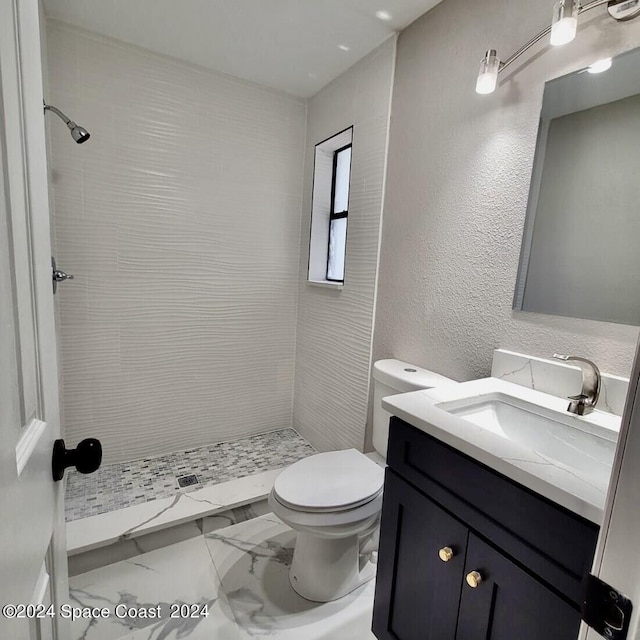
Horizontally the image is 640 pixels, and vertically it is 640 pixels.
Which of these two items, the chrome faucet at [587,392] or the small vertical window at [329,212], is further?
the small vertical window at [329,212]

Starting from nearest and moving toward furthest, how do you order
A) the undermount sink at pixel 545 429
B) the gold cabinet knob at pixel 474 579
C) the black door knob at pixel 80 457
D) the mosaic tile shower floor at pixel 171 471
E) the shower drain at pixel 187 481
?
1. the black door knob at pixel 80 457
2. the gold cabinet knob at pixel 474 579
3. the undermount sink at pixel 545 429
4. the mosaic tile shower floor at pixel 171 471
5. the shower drain at pixel 187 481

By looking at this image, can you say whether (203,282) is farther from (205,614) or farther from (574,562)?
(574,562)

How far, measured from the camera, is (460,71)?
1.36 meters

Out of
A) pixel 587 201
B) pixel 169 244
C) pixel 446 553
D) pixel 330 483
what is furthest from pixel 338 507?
pixel 169 244

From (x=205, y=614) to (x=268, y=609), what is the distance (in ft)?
0.73

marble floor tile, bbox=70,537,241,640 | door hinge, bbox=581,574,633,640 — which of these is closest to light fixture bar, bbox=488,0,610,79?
door hinge, bbox=581,574,633,640

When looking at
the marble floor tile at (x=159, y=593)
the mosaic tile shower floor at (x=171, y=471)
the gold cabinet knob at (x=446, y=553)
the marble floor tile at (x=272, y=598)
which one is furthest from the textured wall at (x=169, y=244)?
the gold cabinet knob at (x=446, y=553)

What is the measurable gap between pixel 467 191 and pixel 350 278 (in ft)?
2.58

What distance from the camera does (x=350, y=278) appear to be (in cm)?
198

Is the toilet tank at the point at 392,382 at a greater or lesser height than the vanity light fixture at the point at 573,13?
lesser

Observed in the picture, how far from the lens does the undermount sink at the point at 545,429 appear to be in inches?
34.1

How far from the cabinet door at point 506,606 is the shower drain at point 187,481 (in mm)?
1485

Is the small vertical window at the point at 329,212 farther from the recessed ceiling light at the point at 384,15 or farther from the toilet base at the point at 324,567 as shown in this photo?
the toilet base at the point at 324,567

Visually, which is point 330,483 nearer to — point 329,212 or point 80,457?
point 80,457
